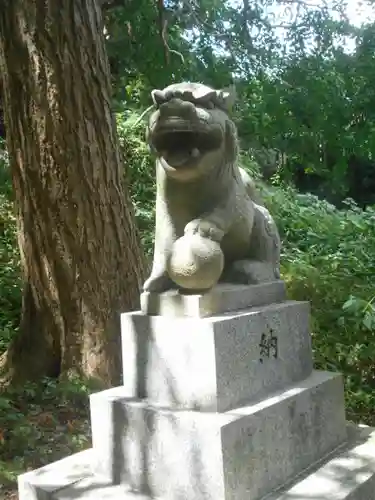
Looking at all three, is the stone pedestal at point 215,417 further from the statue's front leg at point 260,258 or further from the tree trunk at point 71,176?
the tree trunk at point 71,176

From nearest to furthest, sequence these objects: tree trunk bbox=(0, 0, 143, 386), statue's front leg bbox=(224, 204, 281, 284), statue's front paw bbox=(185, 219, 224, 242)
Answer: statue's front paw bbox=(185, 219, 224, 242), statue's front leg bbox=(224, 204, 281, 284), tree trunk bbox=(0, 0, 143, 386)

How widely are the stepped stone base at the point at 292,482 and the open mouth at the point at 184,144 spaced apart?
1425 millimetres

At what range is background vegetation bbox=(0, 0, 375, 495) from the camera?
508 centimetres

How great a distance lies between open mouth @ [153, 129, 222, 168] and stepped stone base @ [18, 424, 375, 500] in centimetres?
143

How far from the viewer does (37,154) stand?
14.2ft

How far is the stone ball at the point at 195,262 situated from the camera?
2555mm

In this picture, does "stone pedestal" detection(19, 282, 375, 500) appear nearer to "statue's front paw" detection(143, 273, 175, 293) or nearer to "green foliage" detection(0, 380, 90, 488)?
"statue's front paw" detection(143, 273, 175, 293)

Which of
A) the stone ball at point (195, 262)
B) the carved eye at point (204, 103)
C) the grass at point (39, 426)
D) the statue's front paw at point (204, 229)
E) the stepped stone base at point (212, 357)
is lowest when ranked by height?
the grass at point (39, 426)

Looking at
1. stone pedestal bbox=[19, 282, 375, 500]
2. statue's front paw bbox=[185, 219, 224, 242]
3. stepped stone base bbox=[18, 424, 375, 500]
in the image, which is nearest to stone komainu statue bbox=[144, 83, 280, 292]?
statue's front paw bbox=[185, 219, 224, 242]

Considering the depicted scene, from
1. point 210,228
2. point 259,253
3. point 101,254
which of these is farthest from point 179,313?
point 101,254

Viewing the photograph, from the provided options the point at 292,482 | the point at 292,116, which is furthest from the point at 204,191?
the point at 292,116

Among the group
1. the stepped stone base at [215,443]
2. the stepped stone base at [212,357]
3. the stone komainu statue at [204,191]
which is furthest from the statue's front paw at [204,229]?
the stepped stone base at [215,443]

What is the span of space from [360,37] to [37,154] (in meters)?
3.63

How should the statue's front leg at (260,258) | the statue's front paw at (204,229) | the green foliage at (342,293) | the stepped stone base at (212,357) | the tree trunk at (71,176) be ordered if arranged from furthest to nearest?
the green foliage at (342,293), the tree trunk at (71,176), the statue's front leg at (260,258), the statue's front paw at (204,229), the stepped stone base at (212,357)
